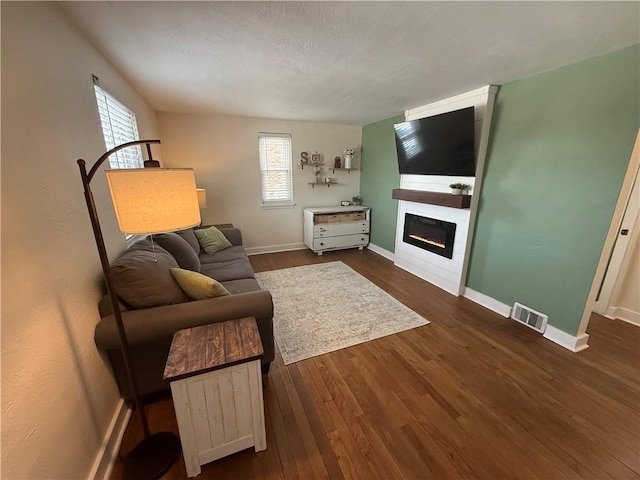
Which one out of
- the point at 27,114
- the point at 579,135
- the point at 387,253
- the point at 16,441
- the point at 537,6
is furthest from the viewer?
the point at 387,253

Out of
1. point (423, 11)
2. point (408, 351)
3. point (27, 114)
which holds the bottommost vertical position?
point (408, 351)

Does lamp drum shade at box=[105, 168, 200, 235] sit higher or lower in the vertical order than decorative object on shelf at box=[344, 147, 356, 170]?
lower

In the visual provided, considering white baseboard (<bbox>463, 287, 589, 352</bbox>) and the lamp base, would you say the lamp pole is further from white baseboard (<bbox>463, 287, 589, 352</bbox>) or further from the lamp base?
white baseboard (<bbox>463, 287, 589, 352</bbox>)

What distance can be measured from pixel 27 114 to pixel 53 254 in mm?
595

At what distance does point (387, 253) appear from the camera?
14.7 ft

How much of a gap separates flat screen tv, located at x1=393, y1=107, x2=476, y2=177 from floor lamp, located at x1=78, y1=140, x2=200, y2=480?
2.76 meters

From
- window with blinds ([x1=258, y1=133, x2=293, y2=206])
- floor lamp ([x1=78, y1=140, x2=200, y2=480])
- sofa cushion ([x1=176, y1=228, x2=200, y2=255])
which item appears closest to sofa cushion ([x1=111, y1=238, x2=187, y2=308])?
floor lamp ([x1=78, y1=140, x2=200, y2=480])

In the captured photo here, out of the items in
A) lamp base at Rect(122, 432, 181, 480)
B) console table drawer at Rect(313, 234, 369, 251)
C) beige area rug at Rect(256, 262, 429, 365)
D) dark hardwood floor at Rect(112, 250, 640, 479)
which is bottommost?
dark hardwood floor at Rect(112, 250, 640, 479)

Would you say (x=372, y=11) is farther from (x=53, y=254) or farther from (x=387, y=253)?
(x=387, y=253)

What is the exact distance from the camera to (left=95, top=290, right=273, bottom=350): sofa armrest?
139 cm

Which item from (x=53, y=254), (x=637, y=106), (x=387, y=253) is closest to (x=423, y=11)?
(x=637, y=106)

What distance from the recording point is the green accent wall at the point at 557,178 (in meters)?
1.86

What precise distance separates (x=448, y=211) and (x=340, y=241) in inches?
78.0

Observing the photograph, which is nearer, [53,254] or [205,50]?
[53,254]
